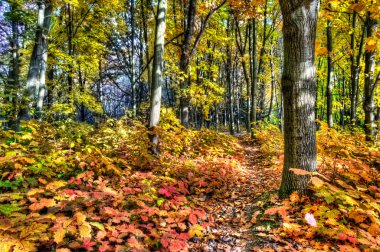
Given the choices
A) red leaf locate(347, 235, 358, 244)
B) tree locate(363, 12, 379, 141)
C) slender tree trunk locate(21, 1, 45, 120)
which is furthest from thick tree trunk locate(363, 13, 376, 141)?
slender tree trunk locate(21, 1, 45, 120)

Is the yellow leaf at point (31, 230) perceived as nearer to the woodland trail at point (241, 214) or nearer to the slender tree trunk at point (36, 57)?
the woodland trail at point (241, 214)

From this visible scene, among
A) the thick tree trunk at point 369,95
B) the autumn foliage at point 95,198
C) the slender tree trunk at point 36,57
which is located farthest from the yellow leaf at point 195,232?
the slender tree trunk at point 36,57

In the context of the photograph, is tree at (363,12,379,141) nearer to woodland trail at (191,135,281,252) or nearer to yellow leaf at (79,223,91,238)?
woodland trail at (191,135,281,252)

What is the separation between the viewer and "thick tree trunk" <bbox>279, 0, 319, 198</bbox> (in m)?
3.82

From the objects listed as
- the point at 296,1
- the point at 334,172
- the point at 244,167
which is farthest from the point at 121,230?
the point at 244,167

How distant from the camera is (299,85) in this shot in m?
3.91

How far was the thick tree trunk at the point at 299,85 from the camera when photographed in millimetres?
3816

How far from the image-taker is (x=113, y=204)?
3379mm

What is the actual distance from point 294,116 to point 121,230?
3.31 m

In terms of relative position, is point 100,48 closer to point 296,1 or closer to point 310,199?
point 296,1

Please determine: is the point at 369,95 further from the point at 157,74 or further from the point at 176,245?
the point at 176,245

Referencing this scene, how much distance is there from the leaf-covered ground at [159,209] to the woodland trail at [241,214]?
2 centimetres

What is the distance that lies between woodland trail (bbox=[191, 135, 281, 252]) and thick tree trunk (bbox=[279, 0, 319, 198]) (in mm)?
982

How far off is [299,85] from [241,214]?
261cm
